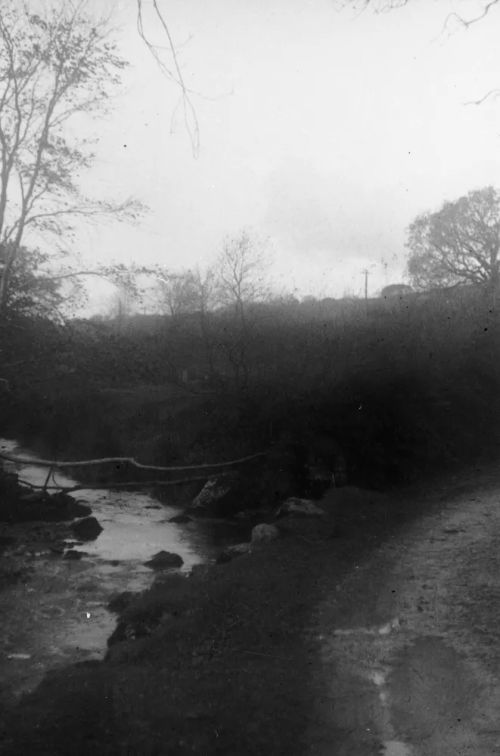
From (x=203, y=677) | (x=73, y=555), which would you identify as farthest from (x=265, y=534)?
(x=203, y=677)

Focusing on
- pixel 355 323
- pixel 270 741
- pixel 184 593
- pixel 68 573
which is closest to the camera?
pixel 270 741

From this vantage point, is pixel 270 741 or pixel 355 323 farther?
pixel 355 323

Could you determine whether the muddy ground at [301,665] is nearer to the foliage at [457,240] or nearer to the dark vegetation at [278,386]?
the dark vegetation at [278,386]

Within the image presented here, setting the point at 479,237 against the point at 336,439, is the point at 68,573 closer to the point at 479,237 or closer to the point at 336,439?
the point at 336,439

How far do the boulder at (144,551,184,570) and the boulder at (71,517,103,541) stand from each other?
2520 millimetres

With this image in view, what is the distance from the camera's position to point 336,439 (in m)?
19.2

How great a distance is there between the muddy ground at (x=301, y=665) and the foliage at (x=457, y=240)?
2818 cm

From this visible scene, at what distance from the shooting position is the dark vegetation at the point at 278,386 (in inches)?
764

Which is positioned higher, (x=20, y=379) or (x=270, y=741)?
(x=20, y=379)

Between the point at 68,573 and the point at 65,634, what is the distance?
10.5 feet

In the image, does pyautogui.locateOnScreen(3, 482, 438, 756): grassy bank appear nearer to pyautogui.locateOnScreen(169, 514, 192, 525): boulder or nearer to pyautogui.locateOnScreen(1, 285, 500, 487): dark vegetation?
pyautogui.locateOnScreen(169, 514, 192, 525): boulder

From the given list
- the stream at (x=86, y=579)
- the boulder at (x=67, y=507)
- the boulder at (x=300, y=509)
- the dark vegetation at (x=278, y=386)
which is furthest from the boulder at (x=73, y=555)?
the dark vegetation at (x=278, y=386)

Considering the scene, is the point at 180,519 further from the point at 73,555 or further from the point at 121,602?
the point at 121,602

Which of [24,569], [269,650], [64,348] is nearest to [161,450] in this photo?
[64,348]
